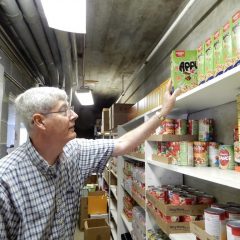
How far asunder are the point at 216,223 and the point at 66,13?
1.56 m

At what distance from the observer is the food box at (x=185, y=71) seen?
5.65 feet

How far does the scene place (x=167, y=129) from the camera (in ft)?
6.54

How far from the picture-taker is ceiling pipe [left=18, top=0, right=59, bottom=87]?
2328mm

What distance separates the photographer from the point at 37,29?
276 cm

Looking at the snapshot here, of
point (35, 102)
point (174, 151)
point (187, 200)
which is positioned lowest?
point (187, 200)

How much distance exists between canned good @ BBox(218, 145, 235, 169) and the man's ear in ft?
3.35

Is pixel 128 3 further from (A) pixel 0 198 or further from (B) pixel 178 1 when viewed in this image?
(A) pixel 0 198

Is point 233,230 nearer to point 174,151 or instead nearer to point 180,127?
point 174,151

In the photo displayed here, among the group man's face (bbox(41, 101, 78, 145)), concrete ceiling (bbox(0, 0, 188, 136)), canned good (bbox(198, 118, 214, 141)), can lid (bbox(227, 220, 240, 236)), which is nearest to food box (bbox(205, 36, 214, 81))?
canned good (bbox(198, 118, 214, 141))

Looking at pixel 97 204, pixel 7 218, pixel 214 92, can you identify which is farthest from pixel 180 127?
pixel 97 204

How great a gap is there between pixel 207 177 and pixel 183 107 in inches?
33.1

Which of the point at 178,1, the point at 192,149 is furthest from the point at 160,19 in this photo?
the point at 192,149

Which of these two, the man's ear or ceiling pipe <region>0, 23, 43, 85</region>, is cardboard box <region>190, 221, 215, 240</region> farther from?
ceiling pipe <region>0, 23, 43, 85</region>

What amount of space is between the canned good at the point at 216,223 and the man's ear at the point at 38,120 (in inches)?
38.9
